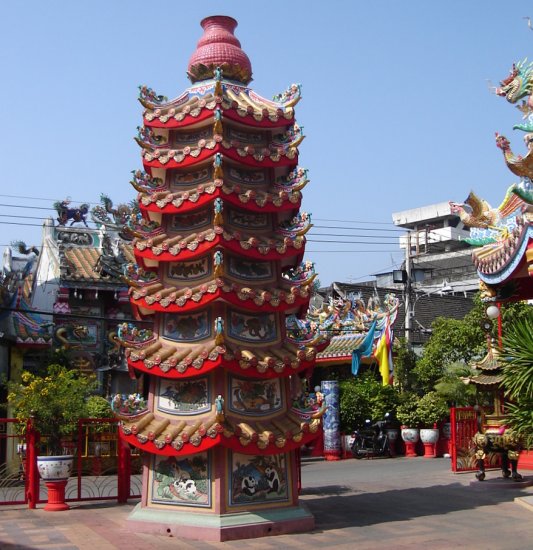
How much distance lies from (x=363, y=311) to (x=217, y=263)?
17744 mm

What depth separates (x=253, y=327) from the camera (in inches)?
497

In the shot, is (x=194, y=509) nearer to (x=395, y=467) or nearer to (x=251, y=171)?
(x=251, y=171)

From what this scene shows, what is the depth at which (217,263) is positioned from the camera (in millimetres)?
11930

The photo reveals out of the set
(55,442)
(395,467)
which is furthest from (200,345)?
(395,467)

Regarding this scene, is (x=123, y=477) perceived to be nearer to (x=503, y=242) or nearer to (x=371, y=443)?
(x=503, y=242)

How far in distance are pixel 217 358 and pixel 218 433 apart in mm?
1127

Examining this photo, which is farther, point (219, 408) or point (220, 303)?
point (220, 303)

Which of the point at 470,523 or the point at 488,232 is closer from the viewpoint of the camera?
the point at 470,523

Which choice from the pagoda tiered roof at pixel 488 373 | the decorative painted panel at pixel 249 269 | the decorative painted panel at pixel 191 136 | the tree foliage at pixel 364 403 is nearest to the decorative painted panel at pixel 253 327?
the decorative painted panel at pixel 249 269

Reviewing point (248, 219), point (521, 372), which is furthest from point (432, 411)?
point (248, 219)

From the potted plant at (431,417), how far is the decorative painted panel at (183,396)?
14.2m

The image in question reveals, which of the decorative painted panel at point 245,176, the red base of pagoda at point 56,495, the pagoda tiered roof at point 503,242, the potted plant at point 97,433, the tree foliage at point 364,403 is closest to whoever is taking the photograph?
the decorative painted panel at point 245,176

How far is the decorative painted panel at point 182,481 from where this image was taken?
38.1 feet

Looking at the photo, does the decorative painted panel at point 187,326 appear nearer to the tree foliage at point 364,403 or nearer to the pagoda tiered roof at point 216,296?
the pagoda tiered roof at point 216,296
